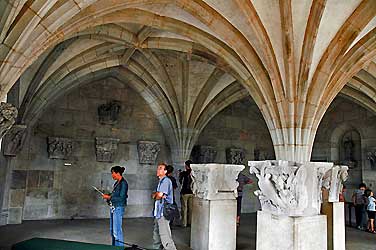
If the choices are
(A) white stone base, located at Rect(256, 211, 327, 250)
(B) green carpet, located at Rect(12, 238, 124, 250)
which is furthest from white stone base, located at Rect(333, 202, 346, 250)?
(B) green carpet, located at Rect(12, 238, 124, 250)

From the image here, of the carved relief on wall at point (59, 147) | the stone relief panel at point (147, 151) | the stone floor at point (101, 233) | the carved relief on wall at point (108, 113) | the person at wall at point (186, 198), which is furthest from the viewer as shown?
the stone relief panel at point (147, 151)

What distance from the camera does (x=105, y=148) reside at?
334 inches

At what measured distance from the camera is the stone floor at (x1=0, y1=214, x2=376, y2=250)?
217 inches

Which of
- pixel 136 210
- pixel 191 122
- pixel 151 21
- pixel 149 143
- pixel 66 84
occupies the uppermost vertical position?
pixel 151 21

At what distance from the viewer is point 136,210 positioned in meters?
8.82

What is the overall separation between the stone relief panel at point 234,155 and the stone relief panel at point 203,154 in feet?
1.97

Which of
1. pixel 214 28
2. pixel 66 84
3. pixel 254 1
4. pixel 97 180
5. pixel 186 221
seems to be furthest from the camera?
pixel 97 180

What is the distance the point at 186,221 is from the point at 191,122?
2.97 meters

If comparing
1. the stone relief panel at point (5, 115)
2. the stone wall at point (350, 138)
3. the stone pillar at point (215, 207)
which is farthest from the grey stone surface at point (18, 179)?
the stone wall at point (350, 138)

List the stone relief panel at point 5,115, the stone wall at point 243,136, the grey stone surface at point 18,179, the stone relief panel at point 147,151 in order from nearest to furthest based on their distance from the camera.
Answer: the stone relief panel at point 5,115 < the grey stone surface at point 18,179 < the stone relief panel at point 147,151 < the stone wall at point 243,136

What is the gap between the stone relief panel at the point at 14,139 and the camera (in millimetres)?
6461

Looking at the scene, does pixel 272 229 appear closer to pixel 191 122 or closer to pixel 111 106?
pixel 191 122

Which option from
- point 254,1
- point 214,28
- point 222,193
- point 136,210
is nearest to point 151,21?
point 214,28

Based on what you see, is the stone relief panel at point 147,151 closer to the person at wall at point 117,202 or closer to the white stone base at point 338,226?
the person at wall at point 117,202
